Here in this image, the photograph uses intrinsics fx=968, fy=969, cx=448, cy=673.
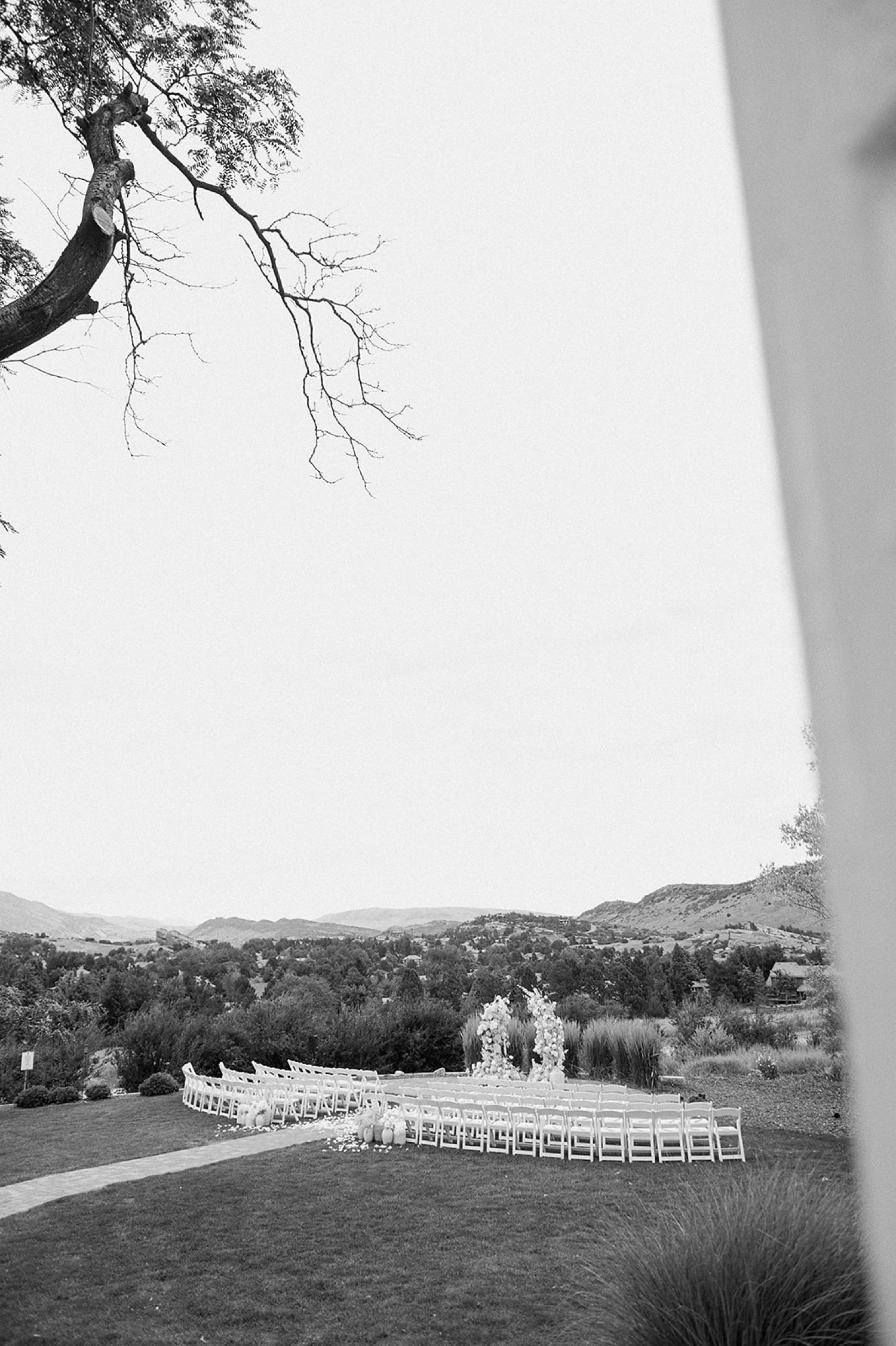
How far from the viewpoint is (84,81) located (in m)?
8.02

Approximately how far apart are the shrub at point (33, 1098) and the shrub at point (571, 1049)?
9678 millimetres

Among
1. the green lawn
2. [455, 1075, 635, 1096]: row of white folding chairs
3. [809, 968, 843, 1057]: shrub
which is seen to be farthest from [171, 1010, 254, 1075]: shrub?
[809, 968, 843, 1057]: shrub

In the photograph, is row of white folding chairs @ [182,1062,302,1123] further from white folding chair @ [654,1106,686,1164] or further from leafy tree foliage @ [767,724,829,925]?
leafy tree foliage @ [767,724,829,925]

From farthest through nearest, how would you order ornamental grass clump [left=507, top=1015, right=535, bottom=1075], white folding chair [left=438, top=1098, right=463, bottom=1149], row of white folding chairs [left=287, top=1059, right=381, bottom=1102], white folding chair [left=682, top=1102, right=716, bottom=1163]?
1. ornamental grass clump [left=507, top=1015, right=535, bottom=1075]
2. row of white folding chairs [left=287, top=1059, right=381, bottom=1102]
3. white folding chair [left=438, top=1098, right=463, bottom=1149]
4. white folding chair [left=682, top=1102, right=716, bottom=1163]

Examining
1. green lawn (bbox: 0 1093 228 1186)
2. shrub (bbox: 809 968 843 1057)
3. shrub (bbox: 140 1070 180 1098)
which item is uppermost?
shrub (bbox: 809 968 843 1057)

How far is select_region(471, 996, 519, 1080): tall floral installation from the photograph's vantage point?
55.4ft

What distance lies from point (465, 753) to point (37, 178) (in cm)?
3482

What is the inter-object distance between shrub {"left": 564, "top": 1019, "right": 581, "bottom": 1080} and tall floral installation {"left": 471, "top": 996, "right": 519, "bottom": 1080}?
182cm

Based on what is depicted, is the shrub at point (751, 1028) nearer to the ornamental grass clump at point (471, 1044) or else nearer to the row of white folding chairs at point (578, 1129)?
the ornamental grass clump at point (471, 1044)

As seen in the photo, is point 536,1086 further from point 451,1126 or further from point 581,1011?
point 581,1011

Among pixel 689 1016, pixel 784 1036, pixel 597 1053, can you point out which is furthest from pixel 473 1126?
pixel 689 1016

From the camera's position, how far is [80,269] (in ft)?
19.6

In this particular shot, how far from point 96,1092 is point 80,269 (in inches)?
649

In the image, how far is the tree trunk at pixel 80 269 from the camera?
573 centimetres
